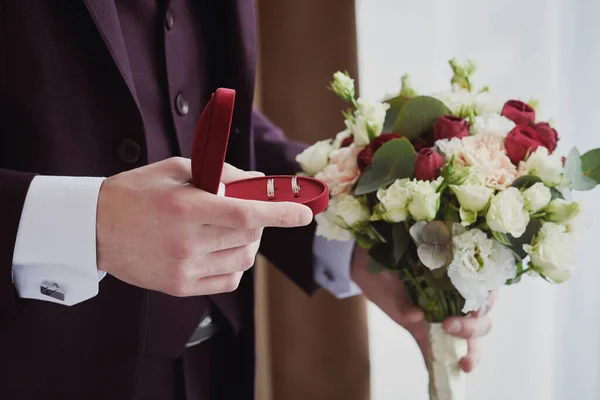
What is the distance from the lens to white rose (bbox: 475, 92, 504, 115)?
83 centimetres

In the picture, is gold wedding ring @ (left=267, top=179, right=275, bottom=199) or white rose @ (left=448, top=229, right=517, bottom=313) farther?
white rose @ (left=448, top=229, right=517, bottom=313)

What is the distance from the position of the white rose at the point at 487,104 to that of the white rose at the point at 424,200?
170 millimetres

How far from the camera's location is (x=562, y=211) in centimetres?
72

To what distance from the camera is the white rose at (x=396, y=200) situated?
0.73 m

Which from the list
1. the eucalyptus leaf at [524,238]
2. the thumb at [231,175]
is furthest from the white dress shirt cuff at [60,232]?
the eucalyptus leaf at [524,238]

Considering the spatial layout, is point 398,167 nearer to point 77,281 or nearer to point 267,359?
point 77,281

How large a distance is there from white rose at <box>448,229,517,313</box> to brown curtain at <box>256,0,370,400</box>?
0.61m

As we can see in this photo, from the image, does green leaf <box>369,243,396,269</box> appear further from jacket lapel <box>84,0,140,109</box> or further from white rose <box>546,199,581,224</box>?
jacket lapel <box>84,0,140,109</box>

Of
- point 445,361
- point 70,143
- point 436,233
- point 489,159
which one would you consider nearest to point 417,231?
point 436,233

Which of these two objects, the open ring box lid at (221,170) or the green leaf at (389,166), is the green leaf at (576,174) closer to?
the green leaf at (389,166)

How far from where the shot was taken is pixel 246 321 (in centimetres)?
103

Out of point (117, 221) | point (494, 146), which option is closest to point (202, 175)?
point (117, 221)

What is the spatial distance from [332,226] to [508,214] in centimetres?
27

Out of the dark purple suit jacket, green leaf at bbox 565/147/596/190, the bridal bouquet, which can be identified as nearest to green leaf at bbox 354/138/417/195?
the bridal bouquet
